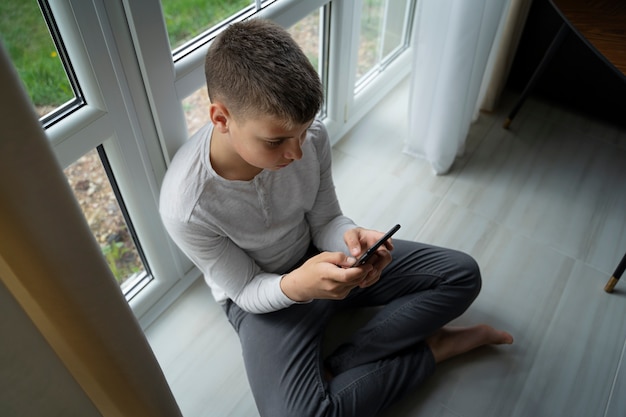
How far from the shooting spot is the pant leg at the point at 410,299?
1.19 metres

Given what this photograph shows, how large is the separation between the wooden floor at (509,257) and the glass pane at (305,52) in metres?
0.40

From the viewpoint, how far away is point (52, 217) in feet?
1.63

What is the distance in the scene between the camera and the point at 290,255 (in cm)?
120

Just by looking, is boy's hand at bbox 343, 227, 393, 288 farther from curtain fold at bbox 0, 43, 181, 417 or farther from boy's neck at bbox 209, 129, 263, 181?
curtain fold at bbox 0, 43, 181, 417

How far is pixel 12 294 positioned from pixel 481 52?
1374 millimetres

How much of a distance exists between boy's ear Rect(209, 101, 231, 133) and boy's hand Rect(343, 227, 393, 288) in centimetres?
34

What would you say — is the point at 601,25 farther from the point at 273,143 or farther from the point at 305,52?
the point at 273,143

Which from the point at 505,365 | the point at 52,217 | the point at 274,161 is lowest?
the point at 505,365

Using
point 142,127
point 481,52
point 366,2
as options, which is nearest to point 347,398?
point 142,127

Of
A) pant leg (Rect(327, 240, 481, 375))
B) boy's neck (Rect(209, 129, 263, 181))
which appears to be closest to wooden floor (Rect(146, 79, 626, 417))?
pant leg (Rect(327, 240, 481, 375))

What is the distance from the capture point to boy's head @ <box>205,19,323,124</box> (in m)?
0.79

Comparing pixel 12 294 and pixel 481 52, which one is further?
pixel 481 52

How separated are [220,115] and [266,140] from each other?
0.09m

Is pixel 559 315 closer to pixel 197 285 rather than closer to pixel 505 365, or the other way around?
pixel 505 365
